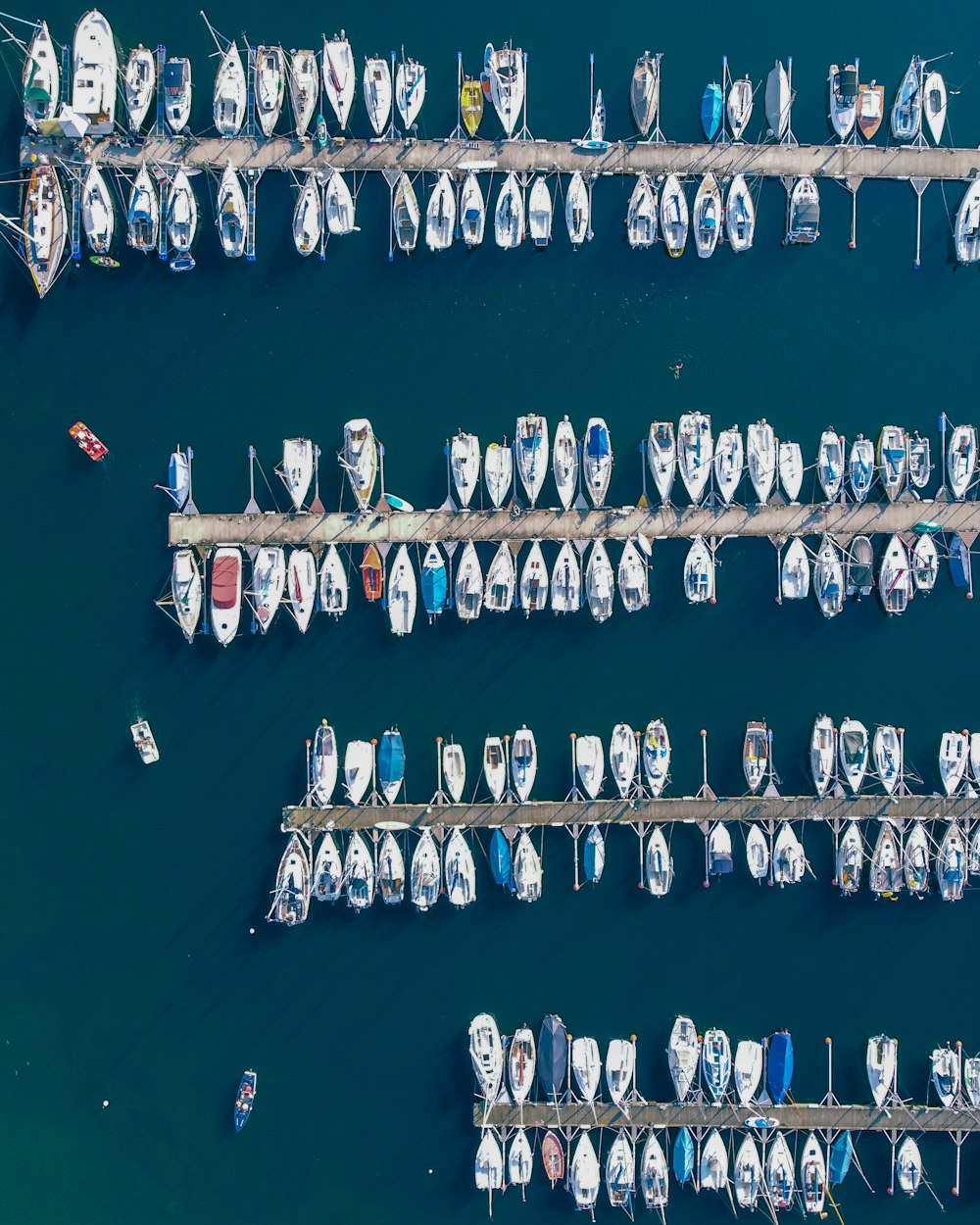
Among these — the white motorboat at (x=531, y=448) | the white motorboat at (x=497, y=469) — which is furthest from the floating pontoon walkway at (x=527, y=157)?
the white motorboat at (x=497, y=469)

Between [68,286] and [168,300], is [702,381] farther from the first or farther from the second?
[68,286]

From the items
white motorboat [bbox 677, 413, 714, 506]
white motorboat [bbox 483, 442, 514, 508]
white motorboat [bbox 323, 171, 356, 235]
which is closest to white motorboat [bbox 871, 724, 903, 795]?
white motorboat [bbox 677, 413, 714, 506]

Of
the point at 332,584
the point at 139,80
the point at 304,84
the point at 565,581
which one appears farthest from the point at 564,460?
the point at 139,80

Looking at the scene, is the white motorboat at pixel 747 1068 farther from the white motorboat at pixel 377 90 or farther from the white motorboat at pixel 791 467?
the white motorboat at pixel 377 90

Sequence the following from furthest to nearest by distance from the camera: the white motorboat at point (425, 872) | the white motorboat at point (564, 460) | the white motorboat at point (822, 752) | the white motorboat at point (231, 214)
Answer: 1. the white motorboat at point (822, 752)
2. the white motorboat at point (425, 872)
3. the white motorboat at point (564, 460)
4. the white motorboat at point (231, 214)

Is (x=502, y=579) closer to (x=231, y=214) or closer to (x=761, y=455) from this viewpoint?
(x=761, y=455)

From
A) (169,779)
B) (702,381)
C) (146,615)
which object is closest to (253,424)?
(146,615)
